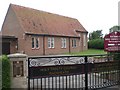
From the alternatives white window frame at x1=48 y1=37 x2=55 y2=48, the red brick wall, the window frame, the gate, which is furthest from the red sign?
the window frame

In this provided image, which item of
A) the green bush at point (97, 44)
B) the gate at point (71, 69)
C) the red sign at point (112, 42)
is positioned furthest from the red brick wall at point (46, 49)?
the gate at point (71, 69)

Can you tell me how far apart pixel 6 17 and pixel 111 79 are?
31.4 m

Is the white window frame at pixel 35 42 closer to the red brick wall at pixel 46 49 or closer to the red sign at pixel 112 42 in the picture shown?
the red brick wall at pixel 46 49

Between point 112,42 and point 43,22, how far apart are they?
2986 centimetres

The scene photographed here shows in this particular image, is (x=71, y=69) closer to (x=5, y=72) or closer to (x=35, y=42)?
(x=5, y=72)

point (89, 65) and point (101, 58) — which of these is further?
point (101, 58)

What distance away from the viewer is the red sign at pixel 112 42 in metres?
10.9

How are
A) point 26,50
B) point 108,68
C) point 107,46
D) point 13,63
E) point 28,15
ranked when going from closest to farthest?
point 13,63, point 108,68, point 107,46, point 26,50, point 28,15

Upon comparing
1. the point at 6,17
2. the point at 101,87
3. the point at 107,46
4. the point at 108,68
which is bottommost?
the point at 101,87

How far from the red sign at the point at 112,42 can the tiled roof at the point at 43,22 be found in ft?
80.1

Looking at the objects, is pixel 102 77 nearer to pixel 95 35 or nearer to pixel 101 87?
pixel 101 87

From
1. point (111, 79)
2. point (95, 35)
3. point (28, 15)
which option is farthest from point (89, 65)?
point (95, 35)

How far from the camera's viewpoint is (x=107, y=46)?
11.2 metres

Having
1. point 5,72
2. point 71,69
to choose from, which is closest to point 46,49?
point 71,69
